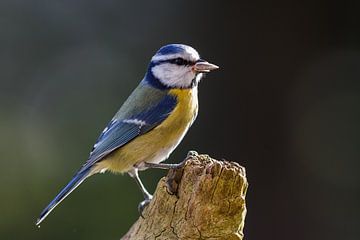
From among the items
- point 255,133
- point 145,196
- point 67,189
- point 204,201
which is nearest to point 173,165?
point 204,201

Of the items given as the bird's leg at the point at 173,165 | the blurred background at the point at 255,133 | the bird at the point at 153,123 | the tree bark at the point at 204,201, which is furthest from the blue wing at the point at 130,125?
the blurred background at the point at 255,133

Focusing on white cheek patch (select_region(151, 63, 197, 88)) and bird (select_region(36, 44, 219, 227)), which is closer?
bird (select_region(36, 44, 219, 227))

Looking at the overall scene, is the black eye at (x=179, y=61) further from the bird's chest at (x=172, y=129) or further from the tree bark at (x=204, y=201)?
the tree bark at (x=204, y=201)

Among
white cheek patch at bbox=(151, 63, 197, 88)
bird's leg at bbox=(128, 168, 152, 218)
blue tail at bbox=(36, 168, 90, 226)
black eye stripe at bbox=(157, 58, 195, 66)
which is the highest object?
black eye stripe at bbox=(157, 58, 195, 66)

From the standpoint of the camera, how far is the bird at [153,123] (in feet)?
9.23

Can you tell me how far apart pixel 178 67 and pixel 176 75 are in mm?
37

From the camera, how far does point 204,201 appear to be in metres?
2.12

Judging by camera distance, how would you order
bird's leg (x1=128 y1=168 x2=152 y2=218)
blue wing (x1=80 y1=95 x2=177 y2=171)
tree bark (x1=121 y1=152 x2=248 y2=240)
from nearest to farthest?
tree bark (x1=121 y1=152 x2=248 y2=240) < bird's leg (x1=128 y1=168 x2=152 y2=218) < blue wing (x1=80 y1=95 x2=177 y2=171)

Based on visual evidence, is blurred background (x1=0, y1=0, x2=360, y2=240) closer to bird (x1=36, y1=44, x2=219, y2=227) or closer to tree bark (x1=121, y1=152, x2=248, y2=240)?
bird (x1=36, y1=44, x2=219, y2=227)

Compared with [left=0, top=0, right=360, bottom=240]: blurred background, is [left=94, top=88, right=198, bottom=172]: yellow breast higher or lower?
higher

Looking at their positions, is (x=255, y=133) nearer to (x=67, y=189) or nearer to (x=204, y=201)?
(x=67, y=189)

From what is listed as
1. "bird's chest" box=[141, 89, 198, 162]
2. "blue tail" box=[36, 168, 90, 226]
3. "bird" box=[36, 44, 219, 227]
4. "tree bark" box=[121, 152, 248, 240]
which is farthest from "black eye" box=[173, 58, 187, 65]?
"tree bark" box=[121, 152, 248, 240]

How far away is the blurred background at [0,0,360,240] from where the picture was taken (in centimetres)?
411

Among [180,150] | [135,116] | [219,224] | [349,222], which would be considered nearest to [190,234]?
[219,224]
